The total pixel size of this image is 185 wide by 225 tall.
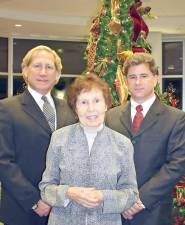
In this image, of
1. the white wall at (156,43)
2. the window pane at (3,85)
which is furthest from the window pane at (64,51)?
the white wall at (156,43)

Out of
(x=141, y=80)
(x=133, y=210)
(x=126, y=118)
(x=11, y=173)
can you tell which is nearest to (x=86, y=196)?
(x=133, y=210)

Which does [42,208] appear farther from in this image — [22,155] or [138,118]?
[138,118]

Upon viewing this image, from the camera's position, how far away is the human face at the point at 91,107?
230 centimetres

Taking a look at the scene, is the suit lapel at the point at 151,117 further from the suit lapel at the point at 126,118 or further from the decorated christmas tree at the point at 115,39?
the decorated christmas tree at the point at 115,39

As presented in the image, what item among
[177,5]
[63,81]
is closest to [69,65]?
[63,81]

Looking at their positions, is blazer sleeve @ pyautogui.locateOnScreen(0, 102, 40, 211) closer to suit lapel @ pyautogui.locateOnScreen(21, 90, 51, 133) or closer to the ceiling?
suit lapel @ pyautogui.locateOnScreen(21, 90, 51, 133)

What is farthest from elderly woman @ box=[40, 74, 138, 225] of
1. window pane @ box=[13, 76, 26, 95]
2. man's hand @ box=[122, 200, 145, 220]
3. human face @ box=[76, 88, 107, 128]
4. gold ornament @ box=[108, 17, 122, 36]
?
window pane @ box=[13, 76, 26, 95]

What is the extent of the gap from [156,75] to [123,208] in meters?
0.85

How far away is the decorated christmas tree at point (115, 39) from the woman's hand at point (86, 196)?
1.45m

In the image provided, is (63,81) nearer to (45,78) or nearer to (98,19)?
(98,19)

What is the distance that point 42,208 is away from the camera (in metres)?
2.58

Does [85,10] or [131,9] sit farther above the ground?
[85,10]

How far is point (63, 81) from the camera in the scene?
1205 centimetres

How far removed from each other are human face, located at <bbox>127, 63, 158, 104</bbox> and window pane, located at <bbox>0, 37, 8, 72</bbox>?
9.15 m
